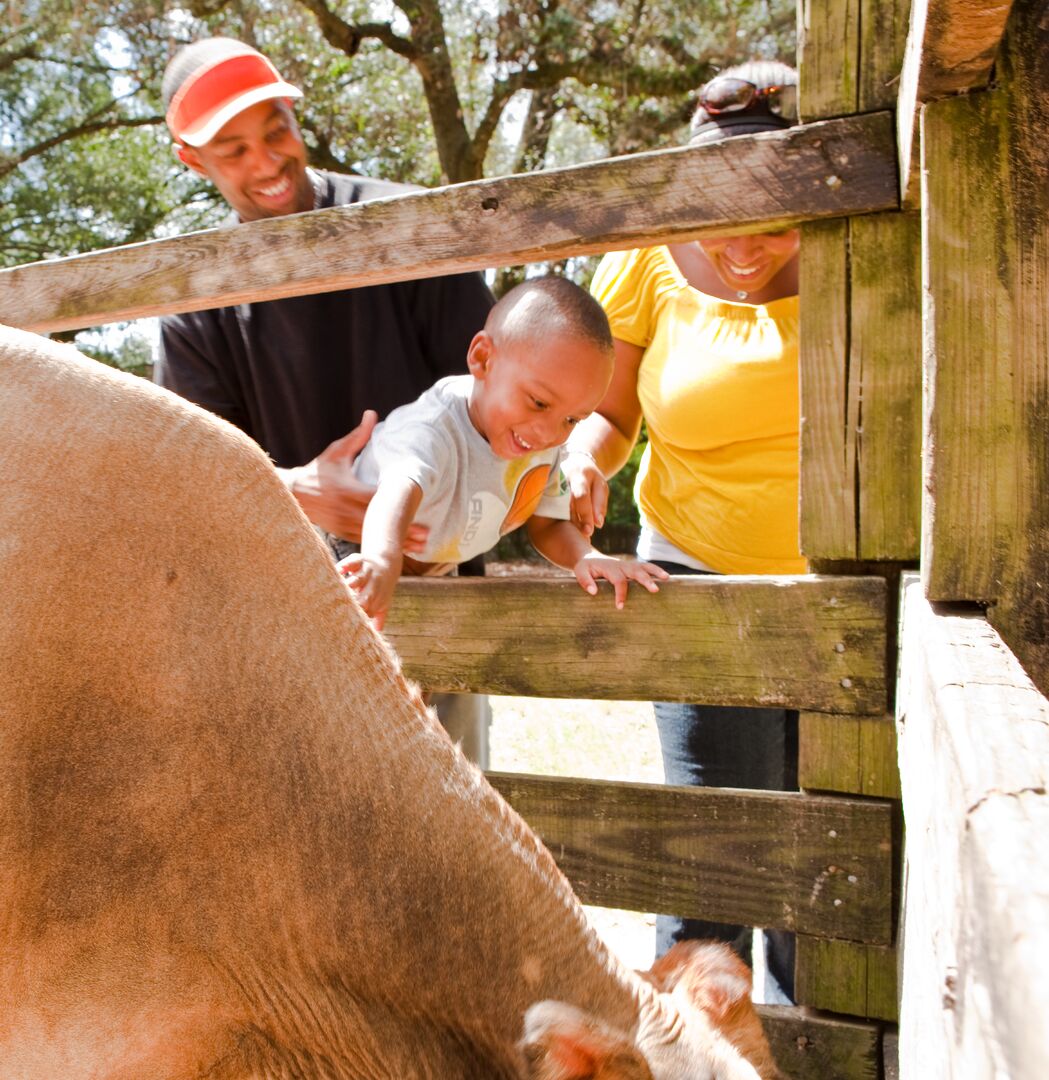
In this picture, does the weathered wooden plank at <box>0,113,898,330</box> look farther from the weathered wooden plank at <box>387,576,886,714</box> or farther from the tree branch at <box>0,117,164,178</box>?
A: the tree branch at <box>0,117,164,178</box>

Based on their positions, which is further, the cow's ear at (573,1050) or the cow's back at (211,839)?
the cow's back at (211,839)

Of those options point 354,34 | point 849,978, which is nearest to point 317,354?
point 849,978

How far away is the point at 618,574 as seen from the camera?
2455 millimetres

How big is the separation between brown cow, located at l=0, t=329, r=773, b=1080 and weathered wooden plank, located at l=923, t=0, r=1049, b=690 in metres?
0.79

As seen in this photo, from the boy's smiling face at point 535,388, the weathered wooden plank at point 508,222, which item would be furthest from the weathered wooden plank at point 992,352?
the boy's smiling face at point 535,388

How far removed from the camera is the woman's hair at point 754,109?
282 centimetres

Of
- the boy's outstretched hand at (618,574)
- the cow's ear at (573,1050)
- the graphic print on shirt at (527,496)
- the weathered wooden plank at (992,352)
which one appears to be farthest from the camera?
the graphic print on shirt at (527,496)

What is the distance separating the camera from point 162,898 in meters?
1.60

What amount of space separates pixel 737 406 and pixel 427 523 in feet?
2.62

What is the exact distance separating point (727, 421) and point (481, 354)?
2.06ft

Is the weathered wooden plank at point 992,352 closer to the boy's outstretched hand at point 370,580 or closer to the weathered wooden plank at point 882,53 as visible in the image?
the weathered wooden plank at point 882,53

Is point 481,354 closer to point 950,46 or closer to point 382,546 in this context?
point 382,546

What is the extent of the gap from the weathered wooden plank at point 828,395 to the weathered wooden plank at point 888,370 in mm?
18

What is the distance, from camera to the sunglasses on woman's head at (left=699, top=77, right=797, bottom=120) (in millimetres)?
2828
